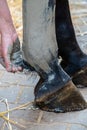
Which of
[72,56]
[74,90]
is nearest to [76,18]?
[72,56]

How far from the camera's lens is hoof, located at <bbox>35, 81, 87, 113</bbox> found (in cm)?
216

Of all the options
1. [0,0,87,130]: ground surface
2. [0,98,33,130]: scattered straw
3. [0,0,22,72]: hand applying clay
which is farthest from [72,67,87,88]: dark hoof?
[0,0,22,72]: hand applying clay

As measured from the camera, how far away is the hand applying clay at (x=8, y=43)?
2004 millimetres

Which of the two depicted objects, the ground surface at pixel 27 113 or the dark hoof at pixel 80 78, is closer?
the ground surface at pixel 27 113

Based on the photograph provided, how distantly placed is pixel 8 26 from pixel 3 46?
0.36 ft

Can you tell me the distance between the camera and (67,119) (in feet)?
6.98

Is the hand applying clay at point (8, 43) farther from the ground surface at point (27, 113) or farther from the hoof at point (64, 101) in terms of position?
the hoof at point (64, 101)

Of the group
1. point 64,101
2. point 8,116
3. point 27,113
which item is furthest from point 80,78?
point 8,116

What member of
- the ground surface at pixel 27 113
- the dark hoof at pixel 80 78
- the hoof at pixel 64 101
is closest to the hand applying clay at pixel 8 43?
the ground surface at pixel 27 113

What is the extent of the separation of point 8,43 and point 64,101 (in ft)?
1.53

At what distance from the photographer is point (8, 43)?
2.04 metres

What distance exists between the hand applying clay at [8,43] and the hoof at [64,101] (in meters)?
0.26

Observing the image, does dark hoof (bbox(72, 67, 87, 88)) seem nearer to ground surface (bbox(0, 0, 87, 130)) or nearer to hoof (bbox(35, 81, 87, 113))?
ground surface (bbox(0, 0, 87, 130))

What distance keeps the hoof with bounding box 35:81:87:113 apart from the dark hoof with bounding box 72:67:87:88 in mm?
188
